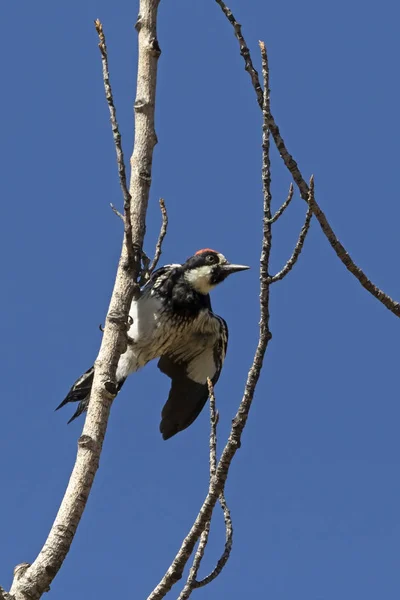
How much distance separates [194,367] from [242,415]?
3.33 m

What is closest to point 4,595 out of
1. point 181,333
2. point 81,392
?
point 81,392

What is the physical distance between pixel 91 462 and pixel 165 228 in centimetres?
118

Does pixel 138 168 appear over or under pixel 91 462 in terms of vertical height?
over

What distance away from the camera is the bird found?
20.5 ft

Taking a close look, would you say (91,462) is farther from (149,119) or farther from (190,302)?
(190,302)

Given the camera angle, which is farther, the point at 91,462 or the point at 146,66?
the point at 146,66

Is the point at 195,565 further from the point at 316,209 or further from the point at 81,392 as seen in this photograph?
the point at 81,392

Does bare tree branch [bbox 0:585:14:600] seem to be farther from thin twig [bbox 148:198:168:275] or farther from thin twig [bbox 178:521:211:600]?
thin twig [bbox 148:198:168:275]

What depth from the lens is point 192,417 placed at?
6.40 meters

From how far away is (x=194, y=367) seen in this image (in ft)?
22.1

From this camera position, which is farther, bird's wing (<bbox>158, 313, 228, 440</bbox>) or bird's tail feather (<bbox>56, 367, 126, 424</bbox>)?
bird's wing (<bbox>158, 313, 228, 440</bbox>)

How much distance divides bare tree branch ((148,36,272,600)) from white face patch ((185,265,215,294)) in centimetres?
312

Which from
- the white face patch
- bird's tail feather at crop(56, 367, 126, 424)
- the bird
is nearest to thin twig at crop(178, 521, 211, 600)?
bird's tail feather at crop(56, 367, 126, 424)

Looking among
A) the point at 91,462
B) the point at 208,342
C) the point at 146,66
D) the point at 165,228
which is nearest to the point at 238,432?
the point at 91,462
